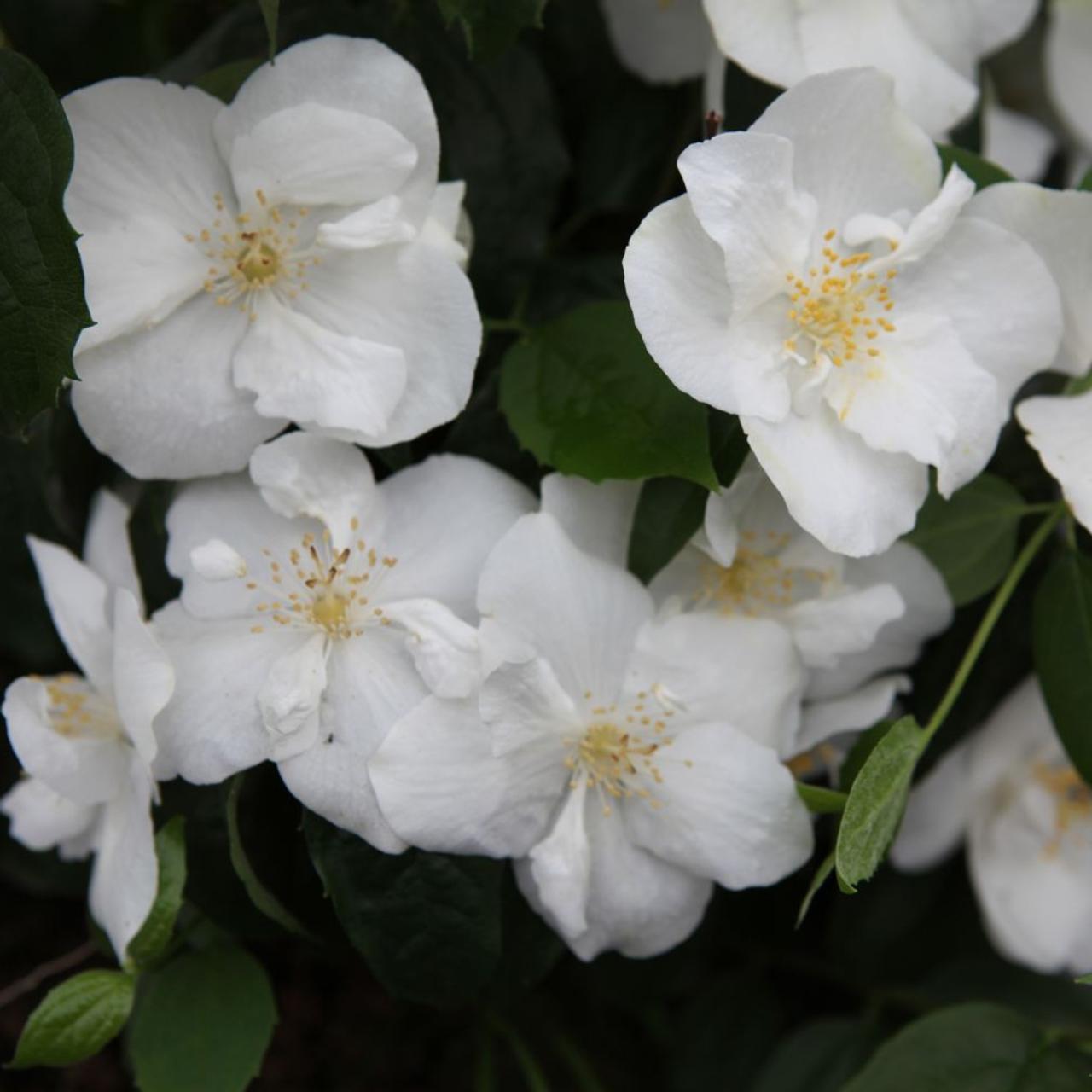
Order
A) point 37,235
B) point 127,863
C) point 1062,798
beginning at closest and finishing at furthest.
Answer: point 37,235 < point 127,863 < point 1062,798

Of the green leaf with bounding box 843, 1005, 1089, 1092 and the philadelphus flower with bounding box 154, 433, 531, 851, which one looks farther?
the green leaf with bounding box 843, 1005, 1089, 1092

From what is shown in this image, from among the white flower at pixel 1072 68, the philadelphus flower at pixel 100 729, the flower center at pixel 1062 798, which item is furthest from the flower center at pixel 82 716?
the white flower at pixel 1072 68

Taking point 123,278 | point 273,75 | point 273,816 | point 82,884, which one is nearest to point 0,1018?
point 82,884

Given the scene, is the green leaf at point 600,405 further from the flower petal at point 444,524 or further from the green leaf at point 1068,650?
the green leaf at point 1068,650

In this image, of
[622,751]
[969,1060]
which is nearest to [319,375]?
[622,751]

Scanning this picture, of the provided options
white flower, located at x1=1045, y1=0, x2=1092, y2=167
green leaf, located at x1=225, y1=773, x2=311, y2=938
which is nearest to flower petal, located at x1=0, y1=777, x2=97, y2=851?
green leaf, located at x1=225, y1=773, x2=311, y2=938

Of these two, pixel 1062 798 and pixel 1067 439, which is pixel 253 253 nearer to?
pixel 1067 439

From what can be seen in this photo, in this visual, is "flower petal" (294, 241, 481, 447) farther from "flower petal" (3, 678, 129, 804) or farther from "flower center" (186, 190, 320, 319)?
"flower petal" (3, 678, 129, 804)
